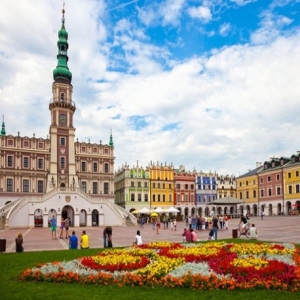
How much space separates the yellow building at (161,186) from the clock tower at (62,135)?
26.2 m

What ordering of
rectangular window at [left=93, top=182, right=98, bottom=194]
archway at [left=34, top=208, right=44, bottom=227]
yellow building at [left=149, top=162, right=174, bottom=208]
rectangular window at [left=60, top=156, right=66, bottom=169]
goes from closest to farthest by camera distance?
archway at [left=34, top=208, right=44, bottom=227], rectangular window at [left=60, top=156, right=66, bottom=169], rectangular window at [left=93, top=182, right=98, bottom=194], yellow building at [left=149, top=162, right=174, bottom=208]

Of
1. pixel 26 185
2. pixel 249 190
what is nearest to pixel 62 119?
pixel 26 185

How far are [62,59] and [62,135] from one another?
14556 millimetres

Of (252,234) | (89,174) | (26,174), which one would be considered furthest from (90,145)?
(252,234)

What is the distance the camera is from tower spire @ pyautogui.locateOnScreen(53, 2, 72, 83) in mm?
70375

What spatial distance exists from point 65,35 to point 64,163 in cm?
2465

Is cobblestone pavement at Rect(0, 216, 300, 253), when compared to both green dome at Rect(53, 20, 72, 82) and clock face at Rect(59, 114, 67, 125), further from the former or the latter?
green dome at Rect(53, 20, 72, 82)

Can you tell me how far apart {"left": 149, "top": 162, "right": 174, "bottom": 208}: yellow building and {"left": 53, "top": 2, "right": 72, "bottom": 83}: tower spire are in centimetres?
3129

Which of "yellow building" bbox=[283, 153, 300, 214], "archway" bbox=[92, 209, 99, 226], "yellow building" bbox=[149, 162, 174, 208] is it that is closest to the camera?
"archway" bbox=[92, 209, 99, 226]

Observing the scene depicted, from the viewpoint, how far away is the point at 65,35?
239ft

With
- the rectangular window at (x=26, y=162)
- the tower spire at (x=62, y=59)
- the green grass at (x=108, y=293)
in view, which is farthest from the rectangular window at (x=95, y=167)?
the green grass at (x=108, y=293)

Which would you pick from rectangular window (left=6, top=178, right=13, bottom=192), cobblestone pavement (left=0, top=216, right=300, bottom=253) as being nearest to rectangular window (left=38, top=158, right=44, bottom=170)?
rectangular window (left=6, top=178, right=13, bottom=192)

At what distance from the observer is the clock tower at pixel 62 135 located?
6688 centimetres

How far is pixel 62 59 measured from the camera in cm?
7119
